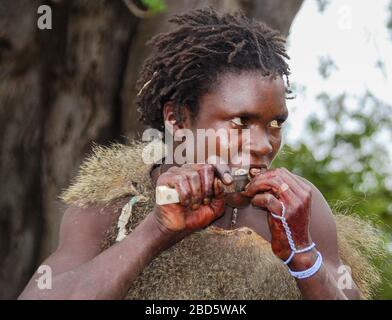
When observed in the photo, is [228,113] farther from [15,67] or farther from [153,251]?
[15,67]

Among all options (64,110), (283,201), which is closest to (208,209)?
(283,201)

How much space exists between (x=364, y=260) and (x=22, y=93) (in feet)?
8.08

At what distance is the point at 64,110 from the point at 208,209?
2.63 meters

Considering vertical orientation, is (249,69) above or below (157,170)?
above

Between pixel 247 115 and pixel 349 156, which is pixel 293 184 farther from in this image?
pixel 349 156

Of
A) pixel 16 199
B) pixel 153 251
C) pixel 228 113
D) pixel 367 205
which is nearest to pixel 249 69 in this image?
pixel 228 113

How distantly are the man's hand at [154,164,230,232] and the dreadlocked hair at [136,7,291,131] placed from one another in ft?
1.48

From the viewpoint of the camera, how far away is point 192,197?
2225 millimetres

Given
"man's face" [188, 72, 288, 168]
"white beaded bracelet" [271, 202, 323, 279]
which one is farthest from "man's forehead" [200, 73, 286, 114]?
"white beaded bracelet" [271, 202, 323, 279]

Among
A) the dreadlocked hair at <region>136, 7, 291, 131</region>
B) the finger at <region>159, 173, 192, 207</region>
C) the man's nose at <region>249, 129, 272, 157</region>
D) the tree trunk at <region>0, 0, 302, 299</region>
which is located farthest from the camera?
the tree trunk at <region>0, 0, 302, 299</region>

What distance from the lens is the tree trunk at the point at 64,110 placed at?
457 cm

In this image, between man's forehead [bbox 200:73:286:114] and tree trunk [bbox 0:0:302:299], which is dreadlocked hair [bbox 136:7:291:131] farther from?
tree trunk [bbox 0:0:302:299]

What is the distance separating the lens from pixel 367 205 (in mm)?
5824

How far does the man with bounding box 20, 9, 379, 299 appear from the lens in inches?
91.2
